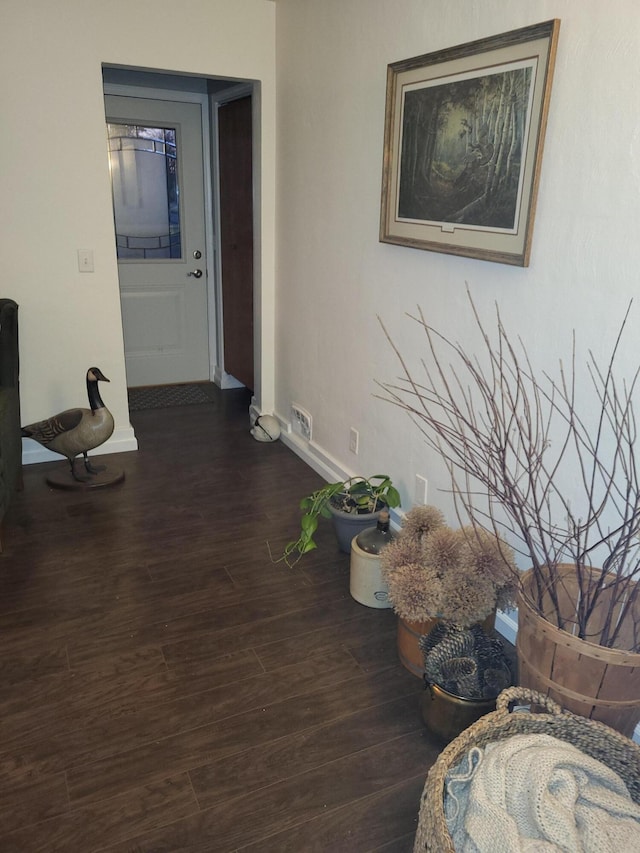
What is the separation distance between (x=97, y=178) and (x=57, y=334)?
0.82 metres

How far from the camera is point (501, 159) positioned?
1.95m

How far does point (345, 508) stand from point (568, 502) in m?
0.96

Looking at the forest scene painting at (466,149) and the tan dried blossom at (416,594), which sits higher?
the forest scene painting at (466,149)

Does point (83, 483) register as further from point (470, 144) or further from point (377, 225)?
point (470, 144)

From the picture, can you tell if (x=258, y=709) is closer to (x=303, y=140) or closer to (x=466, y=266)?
(x=466, y=266)

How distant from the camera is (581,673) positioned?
140 cm

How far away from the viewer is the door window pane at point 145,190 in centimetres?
429

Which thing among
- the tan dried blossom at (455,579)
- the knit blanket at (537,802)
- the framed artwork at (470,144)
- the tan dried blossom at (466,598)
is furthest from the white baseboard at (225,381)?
the knit blanket at (537,802)

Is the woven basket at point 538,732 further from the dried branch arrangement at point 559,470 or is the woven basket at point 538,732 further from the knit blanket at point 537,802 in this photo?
the dried branch arrangement at point 559,470

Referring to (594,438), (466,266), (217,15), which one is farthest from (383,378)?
(217,15)

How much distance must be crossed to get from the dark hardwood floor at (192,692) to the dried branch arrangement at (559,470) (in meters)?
0.60

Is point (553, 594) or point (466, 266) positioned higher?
point (466, 266)

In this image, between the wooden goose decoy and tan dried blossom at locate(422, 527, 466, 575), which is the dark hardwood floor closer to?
the wooden goose decoy

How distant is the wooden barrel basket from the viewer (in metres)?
1.36
